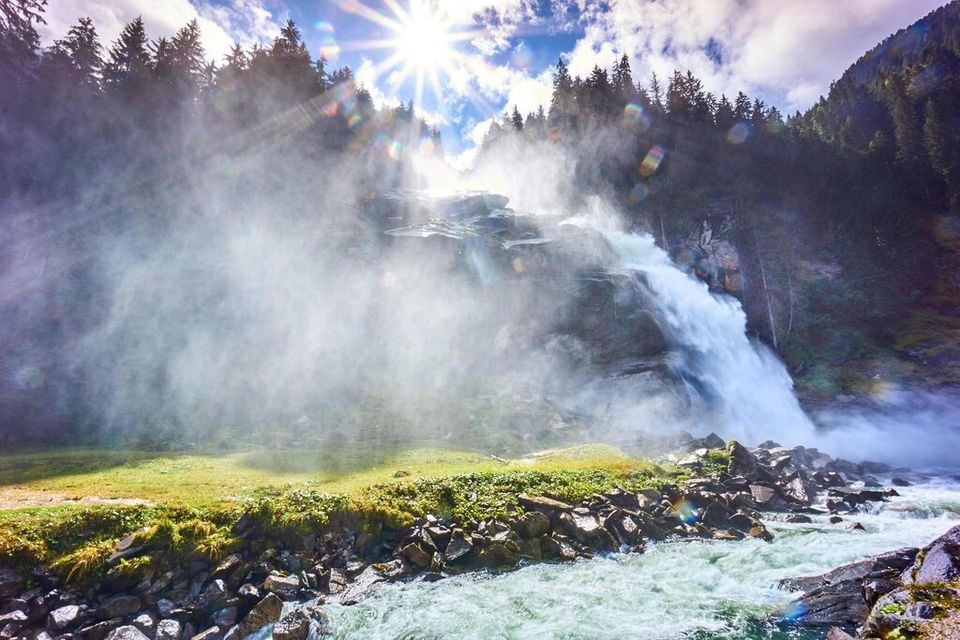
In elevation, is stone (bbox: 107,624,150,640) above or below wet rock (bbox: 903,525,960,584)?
below

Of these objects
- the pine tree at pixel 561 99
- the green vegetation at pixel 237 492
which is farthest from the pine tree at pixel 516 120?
the green vegetation at pixel 237 492

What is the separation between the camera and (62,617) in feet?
28.6

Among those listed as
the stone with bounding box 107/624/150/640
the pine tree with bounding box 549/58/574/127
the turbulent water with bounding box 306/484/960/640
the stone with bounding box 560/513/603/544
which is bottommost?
the turbulent water with bounding box 306/484/960/640

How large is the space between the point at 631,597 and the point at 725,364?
35180mm

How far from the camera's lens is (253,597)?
9883mm

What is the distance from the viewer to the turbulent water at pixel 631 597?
31.3 feet

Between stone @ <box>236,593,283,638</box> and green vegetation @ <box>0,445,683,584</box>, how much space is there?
7.00ft

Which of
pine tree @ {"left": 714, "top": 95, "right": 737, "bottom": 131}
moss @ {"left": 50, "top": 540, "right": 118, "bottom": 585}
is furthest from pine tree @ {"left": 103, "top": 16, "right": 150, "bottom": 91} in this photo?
pine tree @ {"left": 714, "top": 95, "right": 737, "bottom": 131}

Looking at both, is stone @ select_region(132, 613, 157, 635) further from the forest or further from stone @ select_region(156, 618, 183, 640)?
the forest

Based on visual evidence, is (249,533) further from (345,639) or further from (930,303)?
(930,303)

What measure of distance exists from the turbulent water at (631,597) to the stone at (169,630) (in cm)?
297

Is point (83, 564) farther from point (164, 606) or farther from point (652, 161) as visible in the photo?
point (652, 161)

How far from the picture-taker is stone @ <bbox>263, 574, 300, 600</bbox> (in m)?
10.4

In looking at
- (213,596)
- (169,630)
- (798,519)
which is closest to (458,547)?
(213,596)
